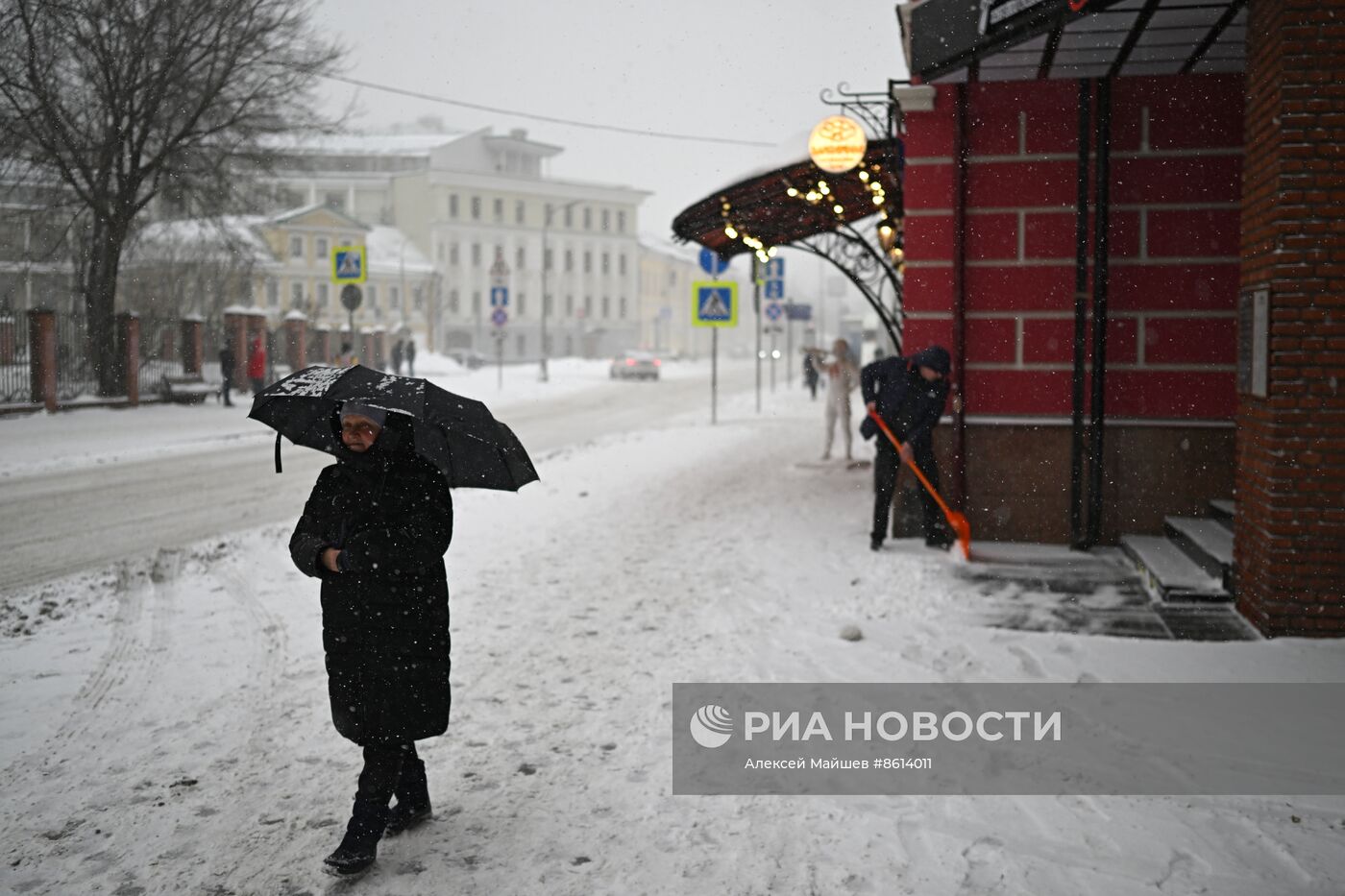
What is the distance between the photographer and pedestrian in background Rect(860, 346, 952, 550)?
9023 mm

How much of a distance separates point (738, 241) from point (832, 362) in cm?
285

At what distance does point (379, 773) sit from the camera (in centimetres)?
377

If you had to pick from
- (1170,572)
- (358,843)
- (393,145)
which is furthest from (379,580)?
(393,145)

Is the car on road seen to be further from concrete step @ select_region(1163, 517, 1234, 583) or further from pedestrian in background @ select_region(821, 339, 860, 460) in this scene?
concrete step @ select_region(1163, 517, 1234, 583)

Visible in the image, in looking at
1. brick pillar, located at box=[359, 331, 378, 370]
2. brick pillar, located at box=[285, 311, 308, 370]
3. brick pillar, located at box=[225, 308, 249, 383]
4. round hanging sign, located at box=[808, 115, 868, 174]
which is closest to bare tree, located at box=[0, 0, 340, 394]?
brick pillar, located at box=[225, 308, 249, 383]

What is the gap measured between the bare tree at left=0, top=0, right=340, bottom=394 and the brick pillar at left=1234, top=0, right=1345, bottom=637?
55.1 feet

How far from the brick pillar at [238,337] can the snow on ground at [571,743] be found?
72.0 feet

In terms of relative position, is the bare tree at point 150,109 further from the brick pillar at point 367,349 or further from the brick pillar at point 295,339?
the brick pillar at point 367,349

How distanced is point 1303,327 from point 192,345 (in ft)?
90.2

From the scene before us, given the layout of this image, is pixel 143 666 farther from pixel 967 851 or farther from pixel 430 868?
pixel 967 851

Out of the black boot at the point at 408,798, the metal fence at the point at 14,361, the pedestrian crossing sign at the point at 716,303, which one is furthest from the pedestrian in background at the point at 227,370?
the black boot at the point at 408,798

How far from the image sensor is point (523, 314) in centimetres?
8644

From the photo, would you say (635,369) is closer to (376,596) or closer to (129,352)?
(129,352)

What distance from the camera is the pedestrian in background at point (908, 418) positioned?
902 cm
